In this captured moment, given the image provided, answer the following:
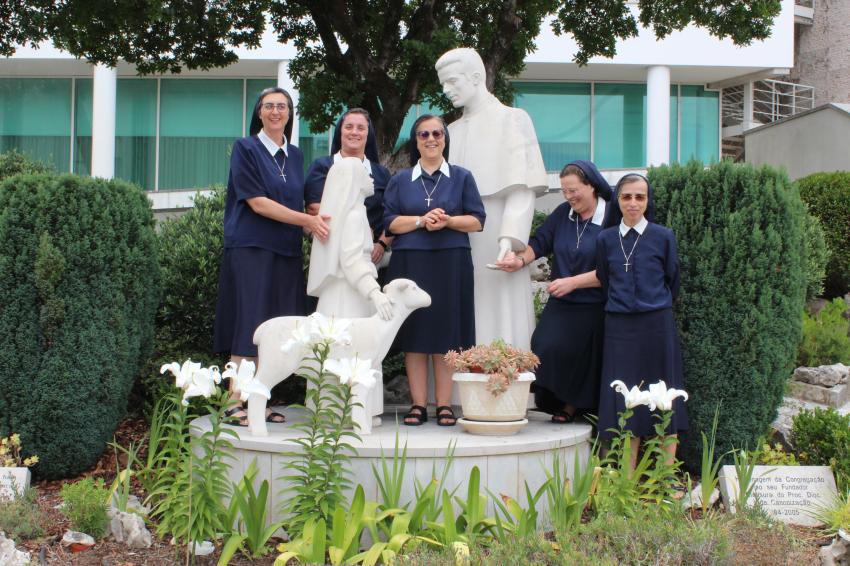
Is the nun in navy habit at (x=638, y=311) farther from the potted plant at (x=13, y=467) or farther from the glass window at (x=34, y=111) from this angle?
the glass window at (x=34, y=111)

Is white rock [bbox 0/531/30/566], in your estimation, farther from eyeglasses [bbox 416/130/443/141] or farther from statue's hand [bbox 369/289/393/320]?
eyeglasses [bbox 416/130/443/141]

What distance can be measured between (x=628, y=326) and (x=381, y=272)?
166 centimetres

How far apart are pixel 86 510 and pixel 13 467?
34.8 inches

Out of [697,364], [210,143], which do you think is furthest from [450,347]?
[210,143]

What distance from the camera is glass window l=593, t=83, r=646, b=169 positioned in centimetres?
1761

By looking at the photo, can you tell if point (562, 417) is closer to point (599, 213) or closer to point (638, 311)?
point (638, 311)

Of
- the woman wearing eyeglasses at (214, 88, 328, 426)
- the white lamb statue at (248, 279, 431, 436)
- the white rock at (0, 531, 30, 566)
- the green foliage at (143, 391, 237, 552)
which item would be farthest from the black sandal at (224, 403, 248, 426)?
the white rock at (0, 531, 30, 566)

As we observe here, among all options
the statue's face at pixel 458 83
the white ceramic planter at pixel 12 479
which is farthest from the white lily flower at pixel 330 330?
the statue's face at pixel 458 83

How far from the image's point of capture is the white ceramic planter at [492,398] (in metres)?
4.58

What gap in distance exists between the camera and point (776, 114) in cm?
2080

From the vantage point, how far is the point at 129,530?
416 cm

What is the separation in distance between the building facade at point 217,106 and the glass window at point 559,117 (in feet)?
0.06

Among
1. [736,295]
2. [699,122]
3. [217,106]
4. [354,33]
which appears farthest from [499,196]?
[699,122]

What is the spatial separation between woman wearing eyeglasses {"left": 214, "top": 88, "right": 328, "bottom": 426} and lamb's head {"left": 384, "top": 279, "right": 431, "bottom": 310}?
0.64 meters
